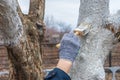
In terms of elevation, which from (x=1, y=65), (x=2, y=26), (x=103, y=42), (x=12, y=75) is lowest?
(x=1, y=65)

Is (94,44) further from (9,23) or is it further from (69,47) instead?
(69,47)

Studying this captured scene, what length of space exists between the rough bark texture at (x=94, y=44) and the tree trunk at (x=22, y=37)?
0.27 metres

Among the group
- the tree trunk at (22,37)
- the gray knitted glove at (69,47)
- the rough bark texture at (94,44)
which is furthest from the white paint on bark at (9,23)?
the rough bark texture at (94,44)

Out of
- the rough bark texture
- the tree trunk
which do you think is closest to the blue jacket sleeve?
the tree trunk

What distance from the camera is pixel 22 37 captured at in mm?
2490

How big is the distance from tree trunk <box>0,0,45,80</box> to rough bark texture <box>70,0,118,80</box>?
267 mm

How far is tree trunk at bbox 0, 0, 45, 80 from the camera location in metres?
2.16

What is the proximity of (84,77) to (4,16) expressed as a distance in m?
0.84

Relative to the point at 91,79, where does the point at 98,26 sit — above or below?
above

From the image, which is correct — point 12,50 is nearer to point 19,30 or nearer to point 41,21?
point 19,30

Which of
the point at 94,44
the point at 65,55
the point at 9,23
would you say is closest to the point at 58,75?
the point at 65,55

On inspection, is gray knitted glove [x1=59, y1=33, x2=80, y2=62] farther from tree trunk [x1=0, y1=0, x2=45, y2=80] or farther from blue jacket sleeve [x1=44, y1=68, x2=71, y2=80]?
tree trunk [x1=0, y1=0, x2=45, y2=80]

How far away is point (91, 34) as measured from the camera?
2.83 metres

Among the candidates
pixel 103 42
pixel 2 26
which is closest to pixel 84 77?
pixel 103 42
